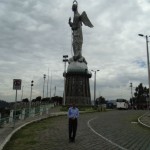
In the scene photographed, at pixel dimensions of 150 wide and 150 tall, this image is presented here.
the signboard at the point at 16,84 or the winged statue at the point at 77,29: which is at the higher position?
the winged statue at the point at 77,29

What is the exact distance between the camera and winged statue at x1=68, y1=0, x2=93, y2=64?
74438 mm

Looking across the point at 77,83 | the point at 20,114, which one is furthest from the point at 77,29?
the point at 20,114

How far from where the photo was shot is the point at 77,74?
78.6m

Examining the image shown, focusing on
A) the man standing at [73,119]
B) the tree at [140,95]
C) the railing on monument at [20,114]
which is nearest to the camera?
the man standing at [73,119]

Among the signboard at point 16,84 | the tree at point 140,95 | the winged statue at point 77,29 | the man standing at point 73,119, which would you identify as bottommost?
the man standing at point 73,119

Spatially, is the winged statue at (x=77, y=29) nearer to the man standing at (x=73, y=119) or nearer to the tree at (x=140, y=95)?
the tree at (x=140, y=95)

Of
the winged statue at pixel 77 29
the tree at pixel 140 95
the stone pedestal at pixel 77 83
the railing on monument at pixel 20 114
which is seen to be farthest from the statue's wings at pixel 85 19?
the tree at pixel 140 95

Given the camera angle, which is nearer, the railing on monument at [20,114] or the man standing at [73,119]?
the man standing at [73,119]

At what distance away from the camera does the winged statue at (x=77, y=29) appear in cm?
7444

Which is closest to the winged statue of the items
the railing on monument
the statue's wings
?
the statue's wings

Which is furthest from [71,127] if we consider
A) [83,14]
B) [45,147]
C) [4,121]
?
[83,14]

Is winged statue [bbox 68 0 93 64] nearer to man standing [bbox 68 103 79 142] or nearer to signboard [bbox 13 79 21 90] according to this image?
signboard [bbox 13 79 21 90]

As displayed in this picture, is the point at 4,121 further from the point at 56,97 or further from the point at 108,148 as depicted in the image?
the point at 56,97

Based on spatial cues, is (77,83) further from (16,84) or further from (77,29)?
(16,84)
